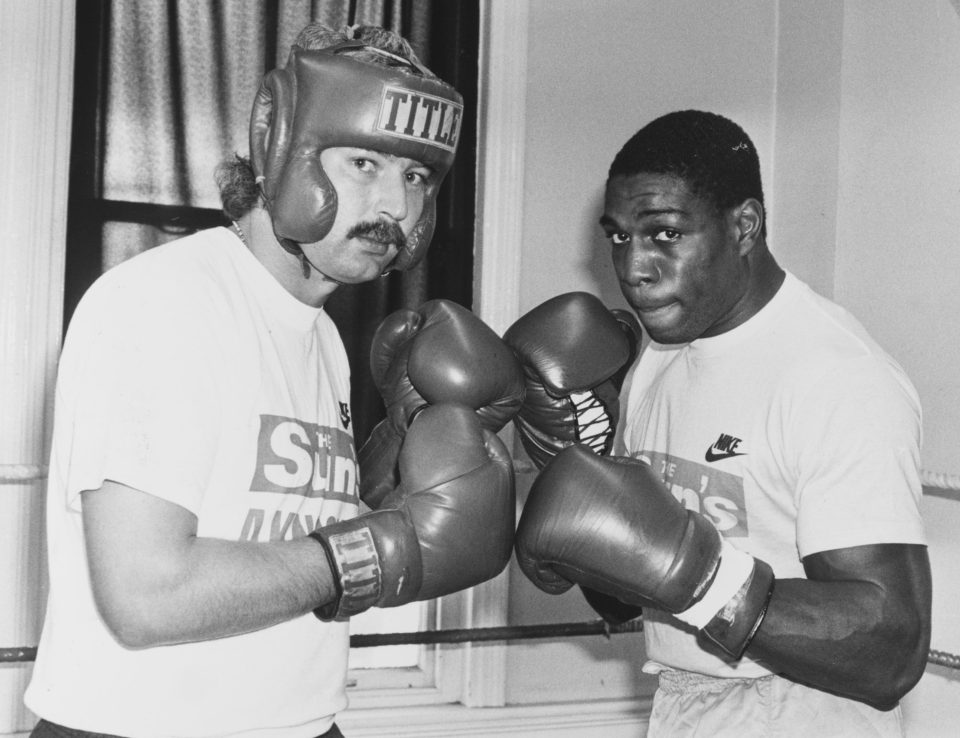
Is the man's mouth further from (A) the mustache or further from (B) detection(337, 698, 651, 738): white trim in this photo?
(B) detection(337, 698, 651, 738): white trim

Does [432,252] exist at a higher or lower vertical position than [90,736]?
higher

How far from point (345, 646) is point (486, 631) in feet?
3.56

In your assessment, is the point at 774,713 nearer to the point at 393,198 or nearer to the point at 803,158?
the point at 393,198

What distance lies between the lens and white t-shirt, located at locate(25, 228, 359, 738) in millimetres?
1230

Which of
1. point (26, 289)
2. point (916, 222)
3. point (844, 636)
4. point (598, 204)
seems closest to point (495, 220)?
point (598, 204)

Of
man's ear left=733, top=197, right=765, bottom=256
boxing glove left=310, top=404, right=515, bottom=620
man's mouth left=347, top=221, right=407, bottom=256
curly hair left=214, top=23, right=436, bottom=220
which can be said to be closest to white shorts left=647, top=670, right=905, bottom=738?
boxing glove left=310, top=404, right=515, bottom=620

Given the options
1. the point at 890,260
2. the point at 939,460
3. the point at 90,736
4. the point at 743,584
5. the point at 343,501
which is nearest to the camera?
the point at 90,736

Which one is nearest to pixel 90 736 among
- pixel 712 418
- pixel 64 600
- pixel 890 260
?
pixel 64 600

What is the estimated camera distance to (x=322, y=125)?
149 centimetres

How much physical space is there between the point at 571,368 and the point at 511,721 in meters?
1.32

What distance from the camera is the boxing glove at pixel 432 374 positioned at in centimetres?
165

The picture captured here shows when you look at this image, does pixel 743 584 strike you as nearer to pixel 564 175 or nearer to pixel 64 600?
pixel 64 600

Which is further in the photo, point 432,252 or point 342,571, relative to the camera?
point 432,252

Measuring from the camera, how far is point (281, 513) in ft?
4.56
